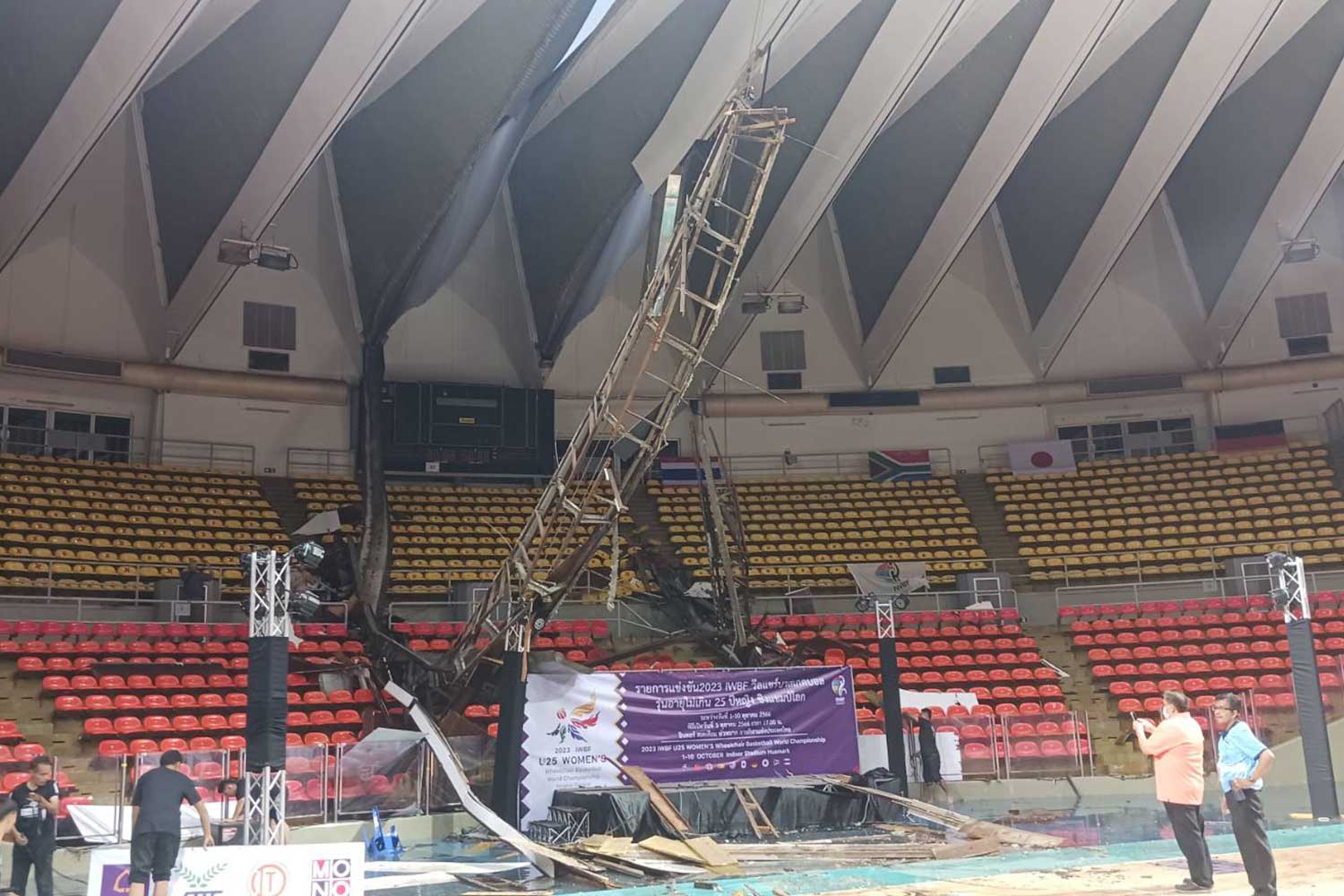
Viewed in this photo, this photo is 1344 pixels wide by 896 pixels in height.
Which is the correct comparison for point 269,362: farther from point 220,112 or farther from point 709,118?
point 709,118

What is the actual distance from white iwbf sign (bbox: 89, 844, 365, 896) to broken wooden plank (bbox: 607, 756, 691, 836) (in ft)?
16.4

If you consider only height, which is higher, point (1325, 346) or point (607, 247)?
point (607, 247)

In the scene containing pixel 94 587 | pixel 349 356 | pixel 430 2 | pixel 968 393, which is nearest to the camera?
pixel 430 2

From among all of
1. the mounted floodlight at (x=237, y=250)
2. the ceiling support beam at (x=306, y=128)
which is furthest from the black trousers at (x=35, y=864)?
the mounted floodlight at (x=237, y=250)

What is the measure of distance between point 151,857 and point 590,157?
1955 cm

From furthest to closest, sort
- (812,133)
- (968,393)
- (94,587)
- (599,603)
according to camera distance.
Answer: (968,393)
(812,133)
(599,603)
(94,587)

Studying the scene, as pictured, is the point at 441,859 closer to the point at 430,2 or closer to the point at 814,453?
the point at 430,2

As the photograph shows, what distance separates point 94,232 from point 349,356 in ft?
19.8

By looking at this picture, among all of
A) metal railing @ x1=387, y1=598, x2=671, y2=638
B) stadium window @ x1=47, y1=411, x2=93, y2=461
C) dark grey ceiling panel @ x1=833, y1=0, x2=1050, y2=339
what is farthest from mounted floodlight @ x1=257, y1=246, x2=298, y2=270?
dark grey ceiling panel @ x1=833, y1=0, x2=1050, y2=339

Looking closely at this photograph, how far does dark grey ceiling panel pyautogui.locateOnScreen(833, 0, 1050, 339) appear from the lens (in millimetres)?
25625

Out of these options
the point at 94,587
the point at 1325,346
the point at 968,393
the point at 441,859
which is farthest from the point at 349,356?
the point at 1325,346

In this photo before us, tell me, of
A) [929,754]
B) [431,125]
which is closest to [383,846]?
[929,754]

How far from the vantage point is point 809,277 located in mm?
32750

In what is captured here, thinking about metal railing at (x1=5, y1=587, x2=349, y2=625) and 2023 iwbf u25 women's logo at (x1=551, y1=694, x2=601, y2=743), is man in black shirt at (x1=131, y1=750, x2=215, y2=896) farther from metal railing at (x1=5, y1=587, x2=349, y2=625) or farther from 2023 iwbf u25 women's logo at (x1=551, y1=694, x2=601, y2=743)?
metal railing at (x1=5, y1=587, x2=349, y2=625)
